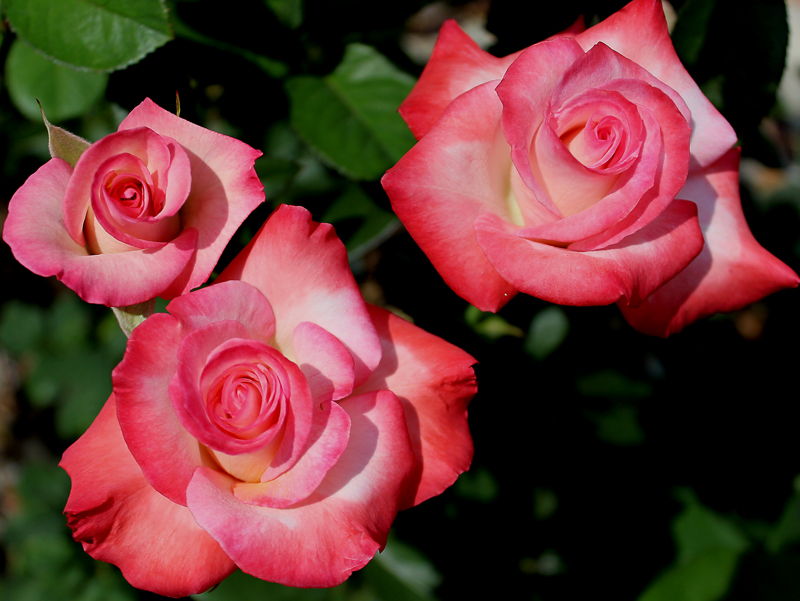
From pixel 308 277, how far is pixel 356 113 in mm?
410

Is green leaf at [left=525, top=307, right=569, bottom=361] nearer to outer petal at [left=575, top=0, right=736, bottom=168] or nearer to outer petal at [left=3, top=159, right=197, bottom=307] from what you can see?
outer petal at [left=575, top=0, right=736, bottom=168]

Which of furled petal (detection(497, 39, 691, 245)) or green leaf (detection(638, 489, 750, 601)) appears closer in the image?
furled petal (detection(497, 39, 691, 245))

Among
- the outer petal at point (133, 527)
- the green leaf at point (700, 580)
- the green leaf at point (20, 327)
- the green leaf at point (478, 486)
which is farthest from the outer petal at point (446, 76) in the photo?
the green leaf at point (20, 327)

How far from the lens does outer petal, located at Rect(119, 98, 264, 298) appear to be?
0.60 metres

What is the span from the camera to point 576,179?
0.62 m

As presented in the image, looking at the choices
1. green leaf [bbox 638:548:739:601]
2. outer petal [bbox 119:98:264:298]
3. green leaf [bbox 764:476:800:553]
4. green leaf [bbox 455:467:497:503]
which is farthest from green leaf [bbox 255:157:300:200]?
green leaf [bbox 764:476:800:553]

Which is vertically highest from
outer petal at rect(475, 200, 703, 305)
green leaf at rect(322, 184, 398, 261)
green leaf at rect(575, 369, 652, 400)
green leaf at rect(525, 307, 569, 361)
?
outer petal at rect(475, 200, 703, 305)

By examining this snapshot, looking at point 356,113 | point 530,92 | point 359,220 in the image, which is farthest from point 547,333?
point 530,92

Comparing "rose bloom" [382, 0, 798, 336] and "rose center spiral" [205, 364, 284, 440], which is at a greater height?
"rose bloom" [382, 0, 798, 336]

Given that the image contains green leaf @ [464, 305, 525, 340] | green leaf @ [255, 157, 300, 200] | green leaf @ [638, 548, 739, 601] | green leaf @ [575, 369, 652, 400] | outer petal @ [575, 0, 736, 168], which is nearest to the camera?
outer petal @ [575, 0, 736, 168]

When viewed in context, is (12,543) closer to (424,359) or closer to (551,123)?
(424,359)

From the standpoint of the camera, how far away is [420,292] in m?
1.00

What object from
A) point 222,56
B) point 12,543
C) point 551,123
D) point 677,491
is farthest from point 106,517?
point 12,543

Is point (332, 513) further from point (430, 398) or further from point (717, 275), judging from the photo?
point (717, 275)
